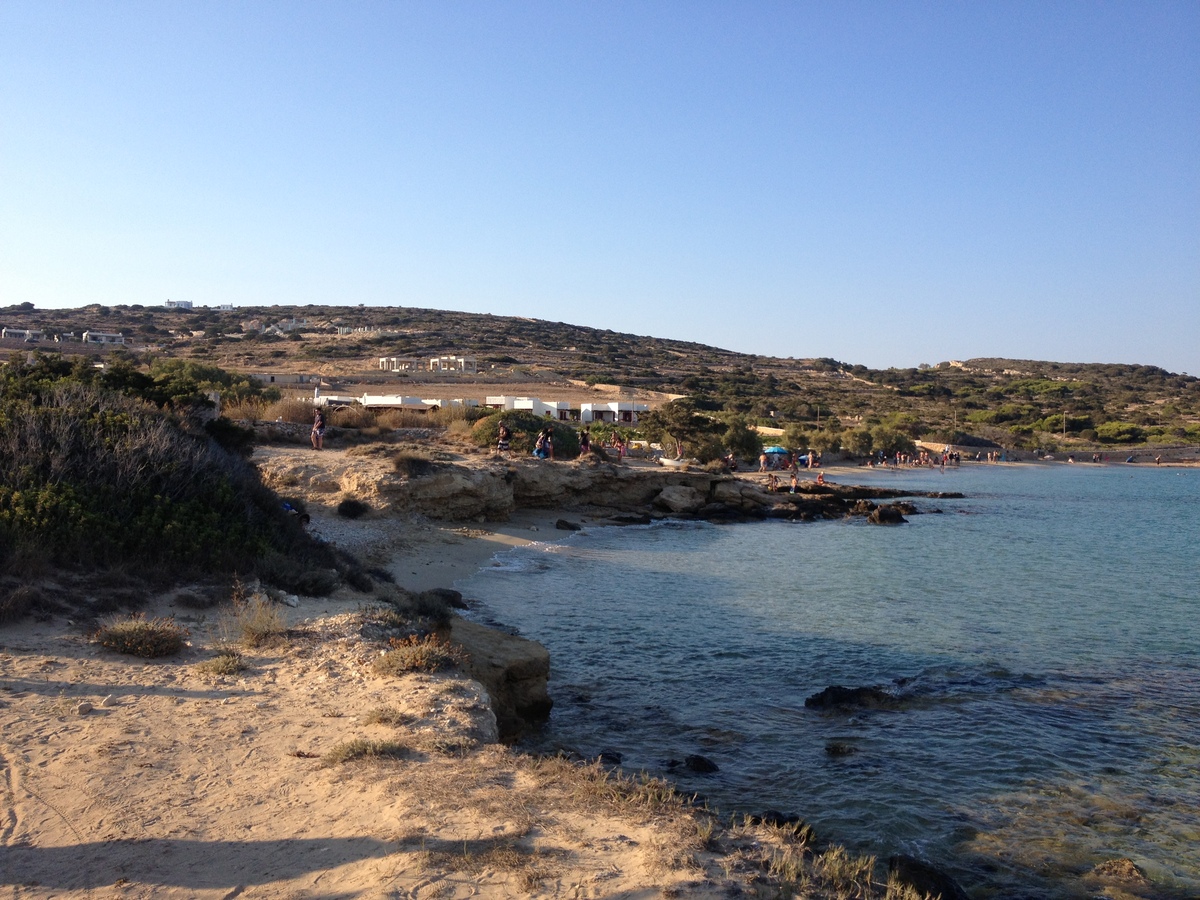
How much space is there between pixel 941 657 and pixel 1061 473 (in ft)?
201

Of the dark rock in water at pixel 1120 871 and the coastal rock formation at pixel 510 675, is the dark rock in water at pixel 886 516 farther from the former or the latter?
the dark rock in water at pixel 1120 871

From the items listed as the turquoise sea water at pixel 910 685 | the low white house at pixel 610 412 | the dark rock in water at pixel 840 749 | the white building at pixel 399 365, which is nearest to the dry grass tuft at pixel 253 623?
the turquoise sea water at pixel 910 685

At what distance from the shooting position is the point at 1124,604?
18234 mm

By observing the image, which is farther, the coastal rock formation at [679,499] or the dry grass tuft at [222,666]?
the coastal rock formation at [679,499]

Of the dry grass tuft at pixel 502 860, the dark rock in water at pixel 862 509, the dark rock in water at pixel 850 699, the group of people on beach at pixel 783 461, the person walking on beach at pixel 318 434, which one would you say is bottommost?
the dark rock in water at pixel 850 699

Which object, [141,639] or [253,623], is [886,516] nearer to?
[253,623]

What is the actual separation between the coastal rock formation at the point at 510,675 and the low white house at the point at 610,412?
4819 cm

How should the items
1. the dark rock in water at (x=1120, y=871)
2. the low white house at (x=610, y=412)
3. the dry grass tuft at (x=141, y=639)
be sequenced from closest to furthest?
the dark rock in water at (x=1120, y=871) → the dry grass tuft at (x=141, y=639) → the low white house at (x=610, y=412)

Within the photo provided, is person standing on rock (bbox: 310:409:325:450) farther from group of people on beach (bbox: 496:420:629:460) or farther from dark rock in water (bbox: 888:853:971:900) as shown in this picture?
dark rock in water (bbox: 888:853:971:900)

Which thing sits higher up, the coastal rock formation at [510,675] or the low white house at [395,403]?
the low white house at [395,403]

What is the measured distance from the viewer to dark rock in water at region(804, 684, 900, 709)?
10.9 metres

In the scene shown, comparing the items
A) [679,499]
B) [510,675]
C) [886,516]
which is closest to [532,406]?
[679,499]

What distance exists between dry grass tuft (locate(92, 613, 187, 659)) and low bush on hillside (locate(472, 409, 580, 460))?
899 inches

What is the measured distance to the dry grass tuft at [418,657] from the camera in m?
8.34
